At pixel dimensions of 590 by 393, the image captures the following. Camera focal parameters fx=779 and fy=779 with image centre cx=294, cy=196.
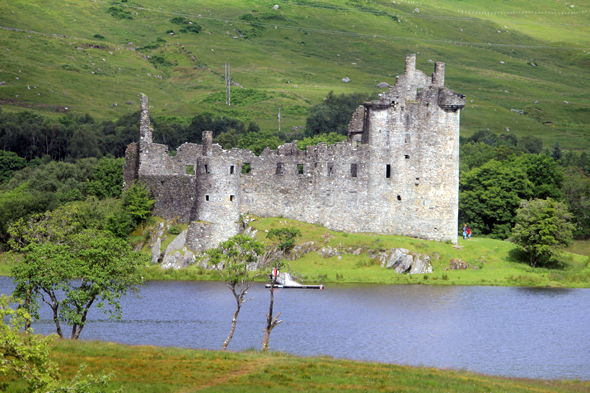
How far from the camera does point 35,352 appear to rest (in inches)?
727

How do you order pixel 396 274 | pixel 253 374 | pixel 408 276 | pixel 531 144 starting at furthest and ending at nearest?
1. pixel 531 144
2. pixel 396 274
3. pixel 408 276
4. pixel 253 374

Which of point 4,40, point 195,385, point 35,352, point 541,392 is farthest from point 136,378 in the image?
point 4,40

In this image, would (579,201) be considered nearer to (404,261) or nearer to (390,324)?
(404,261)

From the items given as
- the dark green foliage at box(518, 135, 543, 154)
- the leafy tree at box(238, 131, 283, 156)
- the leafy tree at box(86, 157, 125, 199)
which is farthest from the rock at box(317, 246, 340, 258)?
the dark green foliage at box(518, 135, 543, 154)

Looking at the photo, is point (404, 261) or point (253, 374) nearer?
point (253, 374)

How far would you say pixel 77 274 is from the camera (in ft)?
108

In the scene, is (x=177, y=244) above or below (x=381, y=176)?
below

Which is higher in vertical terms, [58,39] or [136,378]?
[58,39]

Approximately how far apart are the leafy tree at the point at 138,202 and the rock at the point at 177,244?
3983 mm

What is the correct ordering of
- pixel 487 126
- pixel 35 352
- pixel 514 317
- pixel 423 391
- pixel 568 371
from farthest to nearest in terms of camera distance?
pixel 487 126 < pixel 514 317 < pixel 568 371 < pixel 423 391 < pixel 35 352

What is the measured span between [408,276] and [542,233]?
1181cm

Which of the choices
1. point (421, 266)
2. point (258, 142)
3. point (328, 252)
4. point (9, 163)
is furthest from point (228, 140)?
point (421, 266)

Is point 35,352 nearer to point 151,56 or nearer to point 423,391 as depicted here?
point 423,391

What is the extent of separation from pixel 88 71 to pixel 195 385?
157235 millimetres
